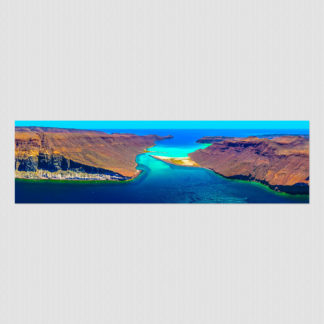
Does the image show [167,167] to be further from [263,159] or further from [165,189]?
[263,159]

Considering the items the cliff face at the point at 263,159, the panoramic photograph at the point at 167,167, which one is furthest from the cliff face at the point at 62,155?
the cliff face at the point at 263,159

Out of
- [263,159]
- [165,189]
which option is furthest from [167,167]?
[263,159]

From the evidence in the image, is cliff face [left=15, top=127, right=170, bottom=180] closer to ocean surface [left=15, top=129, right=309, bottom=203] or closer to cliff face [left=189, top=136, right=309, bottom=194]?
ocean surface [left=15, top=129, right=309, bottom=203]

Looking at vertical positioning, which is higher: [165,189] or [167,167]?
[167,167]

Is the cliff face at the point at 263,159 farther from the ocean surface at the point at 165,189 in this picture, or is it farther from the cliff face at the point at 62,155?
the cliff face at the point at 62,155

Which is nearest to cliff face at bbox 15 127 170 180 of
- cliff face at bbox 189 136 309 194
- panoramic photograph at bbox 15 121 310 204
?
panoramic photograph at bbox 15 121 310 204

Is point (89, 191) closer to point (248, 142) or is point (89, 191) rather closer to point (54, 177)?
point (54, 177)
